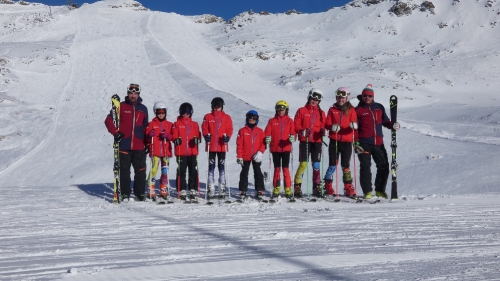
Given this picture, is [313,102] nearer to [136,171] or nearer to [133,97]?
[133,97]

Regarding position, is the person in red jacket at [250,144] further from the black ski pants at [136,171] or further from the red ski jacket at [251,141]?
the black ski pants at [136,171]

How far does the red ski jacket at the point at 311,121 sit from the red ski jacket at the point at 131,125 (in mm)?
3146

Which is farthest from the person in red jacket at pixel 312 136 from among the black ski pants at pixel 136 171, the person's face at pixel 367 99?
the black ski pants at pixel 136 171

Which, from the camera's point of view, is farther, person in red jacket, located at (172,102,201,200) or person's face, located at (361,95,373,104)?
person in red jacket, located at (172,102,201,200)

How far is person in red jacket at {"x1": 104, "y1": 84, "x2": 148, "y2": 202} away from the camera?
9.96m

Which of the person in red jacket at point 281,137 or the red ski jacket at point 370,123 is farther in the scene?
the person in red jacket at point 281,137

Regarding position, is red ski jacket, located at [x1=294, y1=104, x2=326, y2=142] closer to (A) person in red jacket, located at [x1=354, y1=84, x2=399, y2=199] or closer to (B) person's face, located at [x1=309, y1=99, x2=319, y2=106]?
(B) person's face, located at [x1=309, y1=99, x2=319, y2=106]

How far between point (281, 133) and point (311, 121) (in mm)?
700

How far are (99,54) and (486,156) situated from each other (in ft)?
96.8

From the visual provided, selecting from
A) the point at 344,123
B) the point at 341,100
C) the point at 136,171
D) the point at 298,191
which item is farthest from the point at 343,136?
the point at 136,171

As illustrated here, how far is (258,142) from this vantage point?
9984mm

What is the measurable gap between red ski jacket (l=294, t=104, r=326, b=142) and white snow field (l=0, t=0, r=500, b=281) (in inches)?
72.6

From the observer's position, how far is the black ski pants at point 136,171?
995 centimetres

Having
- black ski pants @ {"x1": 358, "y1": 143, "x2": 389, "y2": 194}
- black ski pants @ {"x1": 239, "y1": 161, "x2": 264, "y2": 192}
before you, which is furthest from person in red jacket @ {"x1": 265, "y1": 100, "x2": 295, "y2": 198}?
black ski pants @ {"x1": 358, "y1": 143, "x2": 389, "y2": 194}
